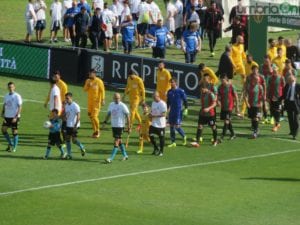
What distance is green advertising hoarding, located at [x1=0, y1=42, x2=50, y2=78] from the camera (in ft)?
135

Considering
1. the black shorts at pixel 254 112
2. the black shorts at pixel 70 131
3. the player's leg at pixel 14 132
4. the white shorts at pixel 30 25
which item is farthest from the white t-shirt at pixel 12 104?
the white shorts at pixel 30 25

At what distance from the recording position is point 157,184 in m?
26.5

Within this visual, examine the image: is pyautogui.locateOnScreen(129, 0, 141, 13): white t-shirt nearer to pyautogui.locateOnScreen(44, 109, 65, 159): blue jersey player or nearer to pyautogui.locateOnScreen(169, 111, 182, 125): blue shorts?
pyautogui.locateOnScreen(169, 111, 182, 125): blue shorts

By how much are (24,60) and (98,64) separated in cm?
330

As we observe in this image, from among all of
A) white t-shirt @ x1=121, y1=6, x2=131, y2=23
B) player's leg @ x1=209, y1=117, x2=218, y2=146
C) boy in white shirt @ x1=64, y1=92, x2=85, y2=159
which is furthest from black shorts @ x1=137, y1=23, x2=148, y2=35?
boy in white shirt @ x1=64, y1=92, x2=85, y2=159

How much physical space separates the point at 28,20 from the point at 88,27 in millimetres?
3189

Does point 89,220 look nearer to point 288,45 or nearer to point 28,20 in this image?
point 288,45

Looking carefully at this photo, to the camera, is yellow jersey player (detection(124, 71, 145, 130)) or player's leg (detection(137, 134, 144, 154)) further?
yellow jersey player (detection(124, 71, 145, 130))

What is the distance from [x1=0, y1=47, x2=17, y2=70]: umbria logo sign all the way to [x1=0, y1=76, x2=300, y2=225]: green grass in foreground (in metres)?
8.71

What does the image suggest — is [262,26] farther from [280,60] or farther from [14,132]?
[14,132]

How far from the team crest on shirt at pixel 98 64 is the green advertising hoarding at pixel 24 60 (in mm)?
1867

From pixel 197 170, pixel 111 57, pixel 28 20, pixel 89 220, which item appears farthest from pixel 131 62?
pixel 89 220

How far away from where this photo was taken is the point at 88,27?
44.2 metres

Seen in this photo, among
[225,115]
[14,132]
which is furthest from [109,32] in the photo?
[14,132]
